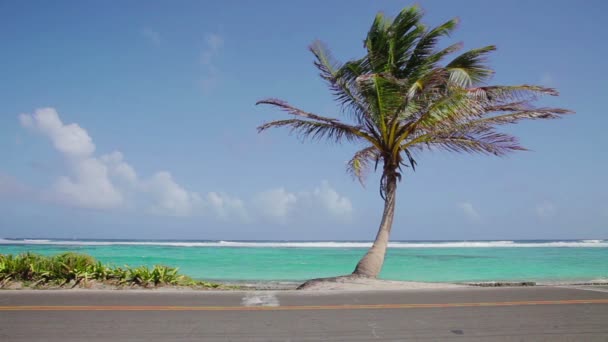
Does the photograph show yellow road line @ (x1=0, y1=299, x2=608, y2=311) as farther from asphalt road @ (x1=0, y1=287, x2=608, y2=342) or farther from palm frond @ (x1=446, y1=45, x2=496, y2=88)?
palm frond @ (x1=446, y1=45, x2=496, y2=88)

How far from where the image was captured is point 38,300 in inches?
275

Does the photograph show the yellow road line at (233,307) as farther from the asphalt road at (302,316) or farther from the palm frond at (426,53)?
the palm frond at (426,53)

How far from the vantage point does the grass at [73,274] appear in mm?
9680

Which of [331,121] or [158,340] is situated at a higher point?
[331,121]

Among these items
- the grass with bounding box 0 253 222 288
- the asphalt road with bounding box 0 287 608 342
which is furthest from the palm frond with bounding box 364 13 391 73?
the grass with bounding box 0 253 222 288

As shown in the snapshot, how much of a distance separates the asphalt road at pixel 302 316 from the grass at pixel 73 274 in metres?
1.79

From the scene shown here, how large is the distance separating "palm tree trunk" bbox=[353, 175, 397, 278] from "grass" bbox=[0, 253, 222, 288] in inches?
183

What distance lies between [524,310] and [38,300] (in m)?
7.10

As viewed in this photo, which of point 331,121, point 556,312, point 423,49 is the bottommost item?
point 556,312

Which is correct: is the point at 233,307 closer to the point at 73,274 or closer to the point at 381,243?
the point at 73,274

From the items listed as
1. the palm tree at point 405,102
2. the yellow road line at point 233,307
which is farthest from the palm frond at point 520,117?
the yellow road line at point 233,307

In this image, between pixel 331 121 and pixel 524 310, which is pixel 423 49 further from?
pixel 524 310

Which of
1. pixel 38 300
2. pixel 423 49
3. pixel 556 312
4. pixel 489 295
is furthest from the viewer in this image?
pixel 423 49

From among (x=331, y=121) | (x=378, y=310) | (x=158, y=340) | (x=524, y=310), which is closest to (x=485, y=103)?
(x=331, y=121)
